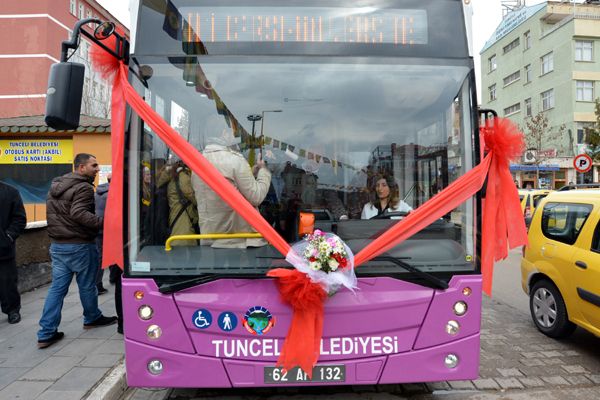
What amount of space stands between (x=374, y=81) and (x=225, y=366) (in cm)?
212

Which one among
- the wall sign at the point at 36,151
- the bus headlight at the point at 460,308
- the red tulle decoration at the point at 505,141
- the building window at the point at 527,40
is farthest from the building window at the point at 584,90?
the bus headlight at the point at 460,308

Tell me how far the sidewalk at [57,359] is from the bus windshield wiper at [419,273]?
2.46 metres

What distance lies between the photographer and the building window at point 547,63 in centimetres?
3666

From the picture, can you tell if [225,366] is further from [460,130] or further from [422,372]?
[460,130]

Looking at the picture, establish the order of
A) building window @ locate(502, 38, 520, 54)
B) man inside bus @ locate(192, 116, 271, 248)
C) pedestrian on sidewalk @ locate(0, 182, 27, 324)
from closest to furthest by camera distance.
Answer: man inside bus @ locate(192, 116, 271, 248), pedestrian on sidewalk @ locate(0, 182, 27, 324), building window @ locate(502, 38, 520, 54)

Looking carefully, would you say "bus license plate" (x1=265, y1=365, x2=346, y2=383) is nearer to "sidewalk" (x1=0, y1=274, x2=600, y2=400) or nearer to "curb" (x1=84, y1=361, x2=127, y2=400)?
"sidewalk" (x1=0, y1=274, x2=600, y2=400)

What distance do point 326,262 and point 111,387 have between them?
7.19 ft

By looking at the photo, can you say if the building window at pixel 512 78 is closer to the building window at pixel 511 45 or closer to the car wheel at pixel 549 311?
the building window at pixel 511 45

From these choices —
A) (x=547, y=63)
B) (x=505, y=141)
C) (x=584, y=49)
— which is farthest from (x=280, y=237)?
(x=547, y=63)

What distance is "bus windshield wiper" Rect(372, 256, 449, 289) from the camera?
9.28ft

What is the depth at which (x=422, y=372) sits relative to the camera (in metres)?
2.87

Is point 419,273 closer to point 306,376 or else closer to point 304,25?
point 306,376

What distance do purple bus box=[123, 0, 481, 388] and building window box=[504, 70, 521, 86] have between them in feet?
144

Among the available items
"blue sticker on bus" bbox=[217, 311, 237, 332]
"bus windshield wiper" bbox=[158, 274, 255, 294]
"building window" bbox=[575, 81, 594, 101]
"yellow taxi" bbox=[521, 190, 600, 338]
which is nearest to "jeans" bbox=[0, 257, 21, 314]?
"bus windshield wiper" bbox=[158, 274, 255, 294]
